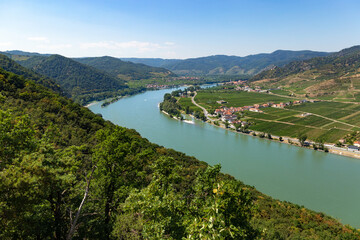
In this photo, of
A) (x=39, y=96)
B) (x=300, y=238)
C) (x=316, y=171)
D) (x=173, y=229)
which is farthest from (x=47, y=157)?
(x=316, y=171)

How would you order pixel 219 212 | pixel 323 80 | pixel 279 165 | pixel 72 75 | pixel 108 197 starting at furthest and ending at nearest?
pixel 72 75 → pixel 323 80 → pixel 279 165 → pixel 108 197 → pixel 219 212

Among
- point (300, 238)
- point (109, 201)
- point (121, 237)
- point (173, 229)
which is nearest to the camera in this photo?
point (173, 229)

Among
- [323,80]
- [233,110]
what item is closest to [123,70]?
[233,110]

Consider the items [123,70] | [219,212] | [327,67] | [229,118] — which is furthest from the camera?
[123,70]

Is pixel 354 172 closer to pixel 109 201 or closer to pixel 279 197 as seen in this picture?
pixel 279 197

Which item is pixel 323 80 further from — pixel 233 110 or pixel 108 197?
pixel 108 197

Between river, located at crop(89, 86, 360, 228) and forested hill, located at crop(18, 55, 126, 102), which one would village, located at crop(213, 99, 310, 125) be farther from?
forested hill, located at crop(18, 55, 126, 102)

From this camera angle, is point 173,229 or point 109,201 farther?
point 109,201
